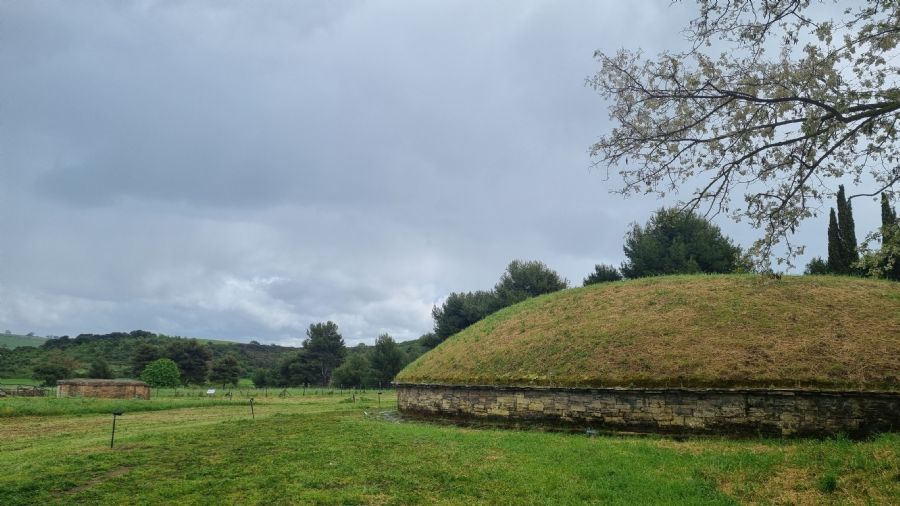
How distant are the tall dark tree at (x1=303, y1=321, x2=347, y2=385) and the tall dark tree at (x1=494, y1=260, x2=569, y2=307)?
42098mm

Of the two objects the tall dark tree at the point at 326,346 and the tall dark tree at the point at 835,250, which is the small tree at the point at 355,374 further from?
the tall dark tree at the point at 835,250

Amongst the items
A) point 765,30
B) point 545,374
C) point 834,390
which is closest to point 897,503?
point 834,390

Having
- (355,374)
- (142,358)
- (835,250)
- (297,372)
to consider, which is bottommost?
(297,372)

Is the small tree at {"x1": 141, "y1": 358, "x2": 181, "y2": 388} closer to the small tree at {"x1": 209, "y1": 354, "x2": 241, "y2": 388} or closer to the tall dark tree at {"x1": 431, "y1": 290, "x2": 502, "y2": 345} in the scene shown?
the small tree at {"x1": 209, "y1": 354, "x2": 241, "y2": 388}

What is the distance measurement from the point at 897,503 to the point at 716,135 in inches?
271

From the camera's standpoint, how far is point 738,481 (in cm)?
1006

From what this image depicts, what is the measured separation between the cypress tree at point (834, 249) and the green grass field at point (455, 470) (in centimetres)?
3425

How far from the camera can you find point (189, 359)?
82.9 m

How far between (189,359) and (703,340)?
3285 inches

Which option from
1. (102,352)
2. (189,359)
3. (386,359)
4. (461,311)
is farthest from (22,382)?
(461,311)

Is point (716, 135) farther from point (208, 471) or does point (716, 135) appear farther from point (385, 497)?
point (208, 471)

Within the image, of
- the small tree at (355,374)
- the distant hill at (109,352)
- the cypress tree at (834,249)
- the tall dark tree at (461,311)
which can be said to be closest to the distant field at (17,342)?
the distant hill at (109,352)

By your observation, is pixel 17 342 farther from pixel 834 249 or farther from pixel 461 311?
pixel 834 249

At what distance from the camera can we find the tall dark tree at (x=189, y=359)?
3243 inches
